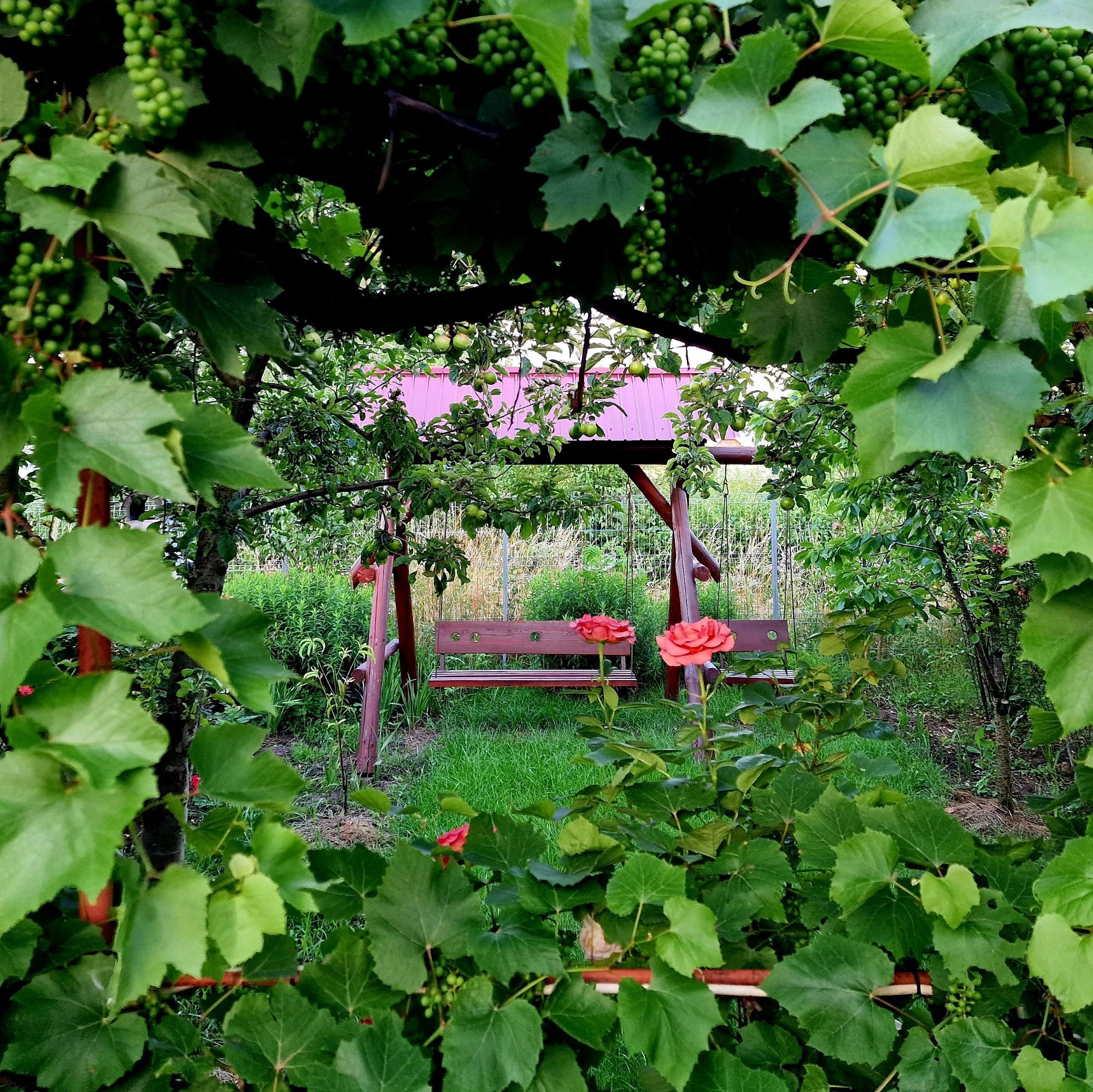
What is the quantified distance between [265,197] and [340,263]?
0.91 ft

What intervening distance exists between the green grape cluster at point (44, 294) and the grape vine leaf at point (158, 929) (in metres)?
0.33

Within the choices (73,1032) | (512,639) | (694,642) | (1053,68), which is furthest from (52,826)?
(512,639)

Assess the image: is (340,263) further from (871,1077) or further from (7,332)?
(871,1077)

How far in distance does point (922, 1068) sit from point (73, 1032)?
657 millimetres

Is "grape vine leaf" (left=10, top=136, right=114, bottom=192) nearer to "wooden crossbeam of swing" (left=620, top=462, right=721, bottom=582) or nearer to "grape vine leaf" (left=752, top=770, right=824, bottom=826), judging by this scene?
"grape vine leaf" (left=752, top=770, right=824, bottom=826)

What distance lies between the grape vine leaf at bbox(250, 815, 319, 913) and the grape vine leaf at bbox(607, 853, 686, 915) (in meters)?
0.27

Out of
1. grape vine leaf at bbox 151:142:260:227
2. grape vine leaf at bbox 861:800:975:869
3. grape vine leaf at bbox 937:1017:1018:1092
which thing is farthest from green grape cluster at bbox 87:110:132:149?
grape vine leaf at bbox 937:1017:1018:1092

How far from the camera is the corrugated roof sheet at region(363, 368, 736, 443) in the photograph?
14.3ft

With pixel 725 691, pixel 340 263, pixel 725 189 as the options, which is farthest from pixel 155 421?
pixel 725 691

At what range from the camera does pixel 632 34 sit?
57 cm

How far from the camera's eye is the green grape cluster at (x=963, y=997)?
2.27ft

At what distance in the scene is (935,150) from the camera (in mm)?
519

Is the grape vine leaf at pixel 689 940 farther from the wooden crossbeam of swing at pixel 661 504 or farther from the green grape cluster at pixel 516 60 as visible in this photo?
the wooden crossbeam of swing at pixel 661 504

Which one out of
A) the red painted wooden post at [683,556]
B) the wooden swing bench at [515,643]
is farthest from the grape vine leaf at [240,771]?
the wooden swing bench at [515,643]
